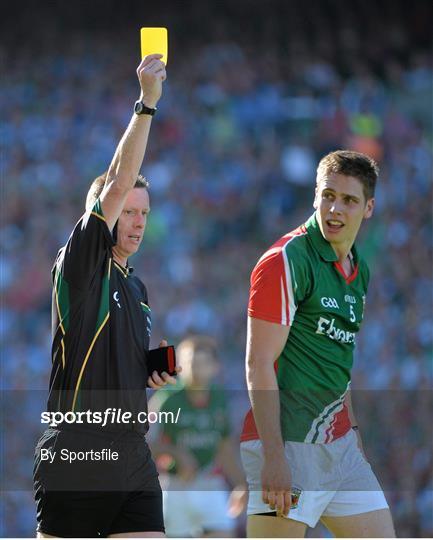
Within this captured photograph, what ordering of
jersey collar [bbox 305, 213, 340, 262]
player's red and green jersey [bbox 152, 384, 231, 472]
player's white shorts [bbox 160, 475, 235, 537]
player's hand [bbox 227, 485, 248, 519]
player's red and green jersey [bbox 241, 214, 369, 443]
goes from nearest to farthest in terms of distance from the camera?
1. player's red and green jersey [bbox 241, 214, 369, 443]
2. jersey collar [bbox 305, 213, 340, 262]
3. player's hand [bbox 227, 485, 248, 519]
4. player's red and green jersey [bbox 152, 384, 231, 472]
5. player's white shorts [bbox 160, 475, 235, 537]

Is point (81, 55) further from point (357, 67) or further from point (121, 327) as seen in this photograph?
point (121, 327)

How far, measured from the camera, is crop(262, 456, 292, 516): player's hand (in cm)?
366

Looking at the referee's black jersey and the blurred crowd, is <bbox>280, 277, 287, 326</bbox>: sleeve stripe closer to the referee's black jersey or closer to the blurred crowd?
the referee's black jersey

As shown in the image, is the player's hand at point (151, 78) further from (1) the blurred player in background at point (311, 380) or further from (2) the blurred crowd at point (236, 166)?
(2) the blurred crowd at point (236, 166)

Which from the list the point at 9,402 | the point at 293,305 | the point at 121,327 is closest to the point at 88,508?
the point at 121,327

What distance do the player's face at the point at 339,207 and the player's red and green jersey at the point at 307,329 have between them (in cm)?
6

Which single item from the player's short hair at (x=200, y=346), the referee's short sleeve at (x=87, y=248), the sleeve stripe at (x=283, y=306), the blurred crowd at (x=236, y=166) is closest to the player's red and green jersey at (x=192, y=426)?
the player's short hair at (x=200, y=346)

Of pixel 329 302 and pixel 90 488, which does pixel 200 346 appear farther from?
pixel 90 488

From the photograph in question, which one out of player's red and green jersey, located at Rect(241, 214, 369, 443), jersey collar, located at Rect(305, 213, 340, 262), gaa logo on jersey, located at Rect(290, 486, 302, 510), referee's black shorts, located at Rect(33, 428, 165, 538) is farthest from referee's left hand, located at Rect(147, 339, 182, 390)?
jersey collar, located at Rect(305, 213, 340, 262)

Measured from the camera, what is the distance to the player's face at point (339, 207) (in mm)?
4062

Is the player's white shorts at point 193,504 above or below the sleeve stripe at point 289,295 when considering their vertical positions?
below

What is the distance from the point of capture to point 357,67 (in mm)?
11000

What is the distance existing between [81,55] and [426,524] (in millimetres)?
5910

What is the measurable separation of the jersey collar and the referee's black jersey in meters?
0.77
